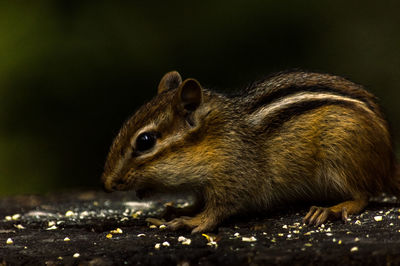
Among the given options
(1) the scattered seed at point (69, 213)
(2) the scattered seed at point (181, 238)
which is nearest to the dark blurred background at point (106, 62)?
(1) the scattered seed at point (69, 213)

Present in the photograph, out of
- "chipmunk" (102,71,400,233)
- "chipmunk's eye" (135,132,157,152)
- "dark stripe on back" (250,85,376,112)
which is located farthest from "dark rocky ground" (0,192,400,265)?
"dark stripe on back" (250,85,376,112)

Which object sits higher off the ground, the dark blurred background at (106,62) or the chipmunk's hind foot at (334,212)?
the dark blurred background at (106,62)

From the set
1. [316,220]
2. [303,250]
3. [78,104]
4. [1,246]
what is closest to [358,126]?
[316,220]

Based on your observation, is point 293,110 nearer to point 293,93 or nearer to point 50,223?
point 293,93

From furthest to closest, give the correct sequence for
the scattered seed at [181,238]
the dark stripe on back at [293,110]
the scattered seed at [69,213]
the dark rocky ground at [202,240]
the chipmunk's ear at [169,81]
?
the scattered seed at [69,213], the chipmunk's ear at [169,81], the dark stripe on back at [293,110], the scattered seed at [181,238], the dark rocky ground at [202,240]

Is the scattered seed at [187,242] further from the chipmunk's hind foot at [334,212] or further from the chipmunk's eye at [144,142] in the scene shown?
the chipmunk's hind foot at [334,212]

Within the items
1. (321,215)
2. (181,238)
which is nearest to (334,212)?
(321,215)

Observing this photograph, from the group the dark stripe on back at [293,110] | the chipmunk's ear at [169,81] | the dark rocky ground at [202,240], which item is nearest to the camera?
the dark rocky ground at [202,240]
